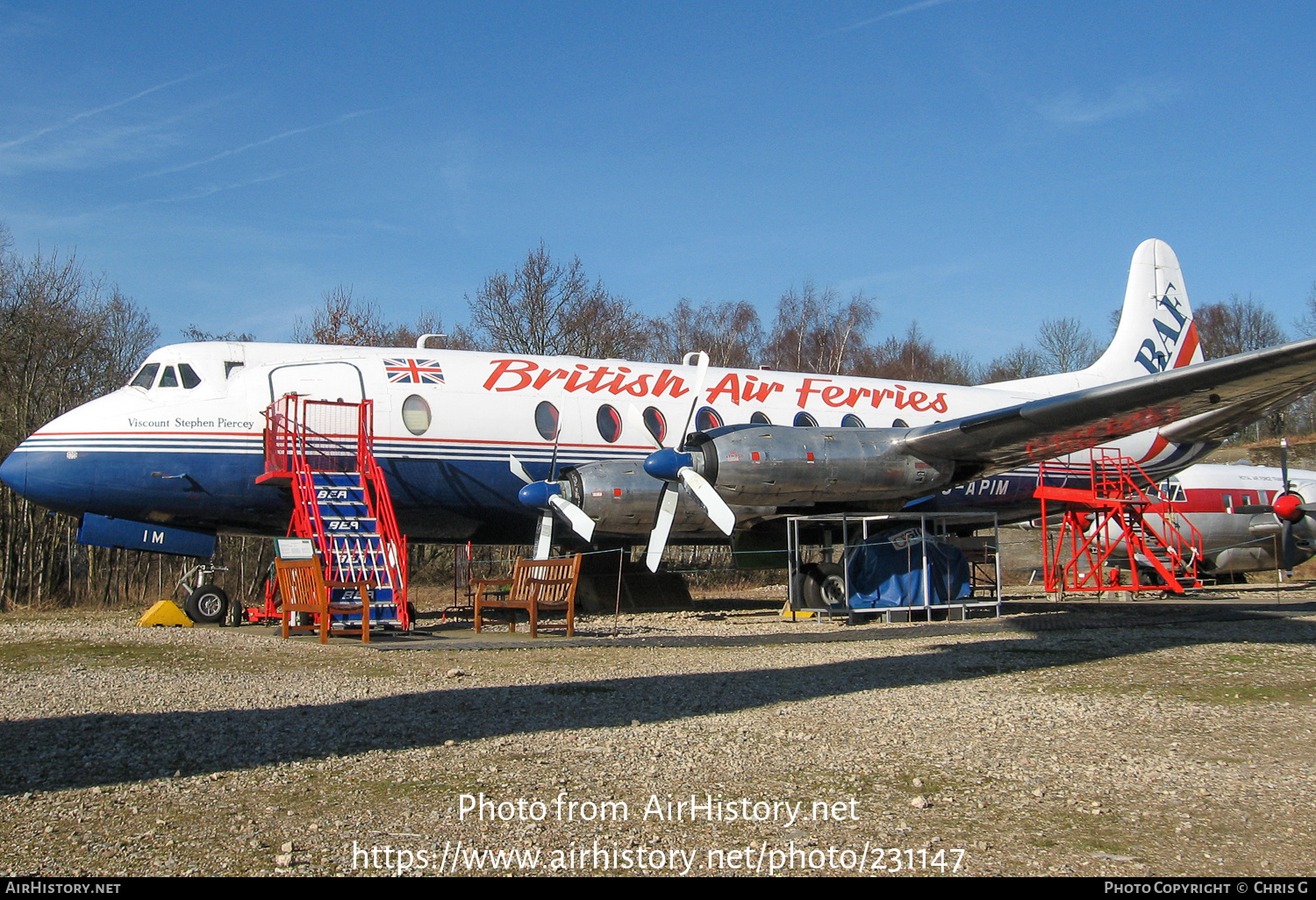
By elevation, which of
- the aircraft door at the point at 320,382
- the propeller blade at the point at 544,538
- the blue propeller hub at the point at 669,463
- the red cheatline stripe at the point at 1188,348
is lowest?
the propeller blade at the point at 544,538

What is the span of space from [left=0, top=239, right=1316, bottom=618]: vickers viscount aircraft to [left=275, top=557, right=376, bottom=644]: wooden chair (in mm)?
2273

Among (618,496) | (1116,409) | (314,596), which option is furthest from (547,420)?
(1116,409)

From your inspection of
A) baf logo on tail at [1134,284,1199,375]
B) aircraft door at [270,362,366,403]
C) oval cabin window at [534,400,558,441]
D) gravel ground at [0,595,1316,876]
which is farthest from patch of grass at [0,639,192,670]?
baf logo on tail at [1134,284,1199,375]

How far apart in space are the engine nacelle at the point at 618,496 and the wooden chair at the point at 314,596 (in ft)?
10.3

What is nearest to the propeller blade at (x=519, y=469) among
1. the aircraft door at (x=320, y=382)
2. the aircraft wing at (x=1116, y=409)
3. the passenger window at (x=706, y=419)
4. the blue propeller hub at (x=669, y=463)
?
the aircraft door at (x=320, y=382)

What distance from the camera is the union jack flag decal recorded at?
16.1 m

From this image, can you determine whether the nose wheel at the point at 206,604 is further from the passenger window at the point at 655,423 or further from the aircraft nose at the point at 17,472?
the passenger window at the point at 655,423

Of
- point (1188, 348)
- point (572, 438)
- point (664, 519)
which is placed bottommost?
point (664, 519)

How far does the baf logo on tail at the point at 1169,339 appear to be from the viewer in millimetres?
22750

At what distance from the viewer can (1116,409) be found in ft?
40.0

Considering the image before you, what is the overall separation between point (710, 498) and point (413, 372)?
665 centimetres

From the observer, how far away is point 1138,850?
436cm

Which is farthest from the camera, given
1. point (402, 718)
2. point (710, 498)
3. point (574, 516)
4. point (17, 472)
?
point (17, 472)

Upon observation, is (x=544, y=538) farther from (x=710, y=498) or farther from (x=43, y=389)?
(x=43, y=389)
